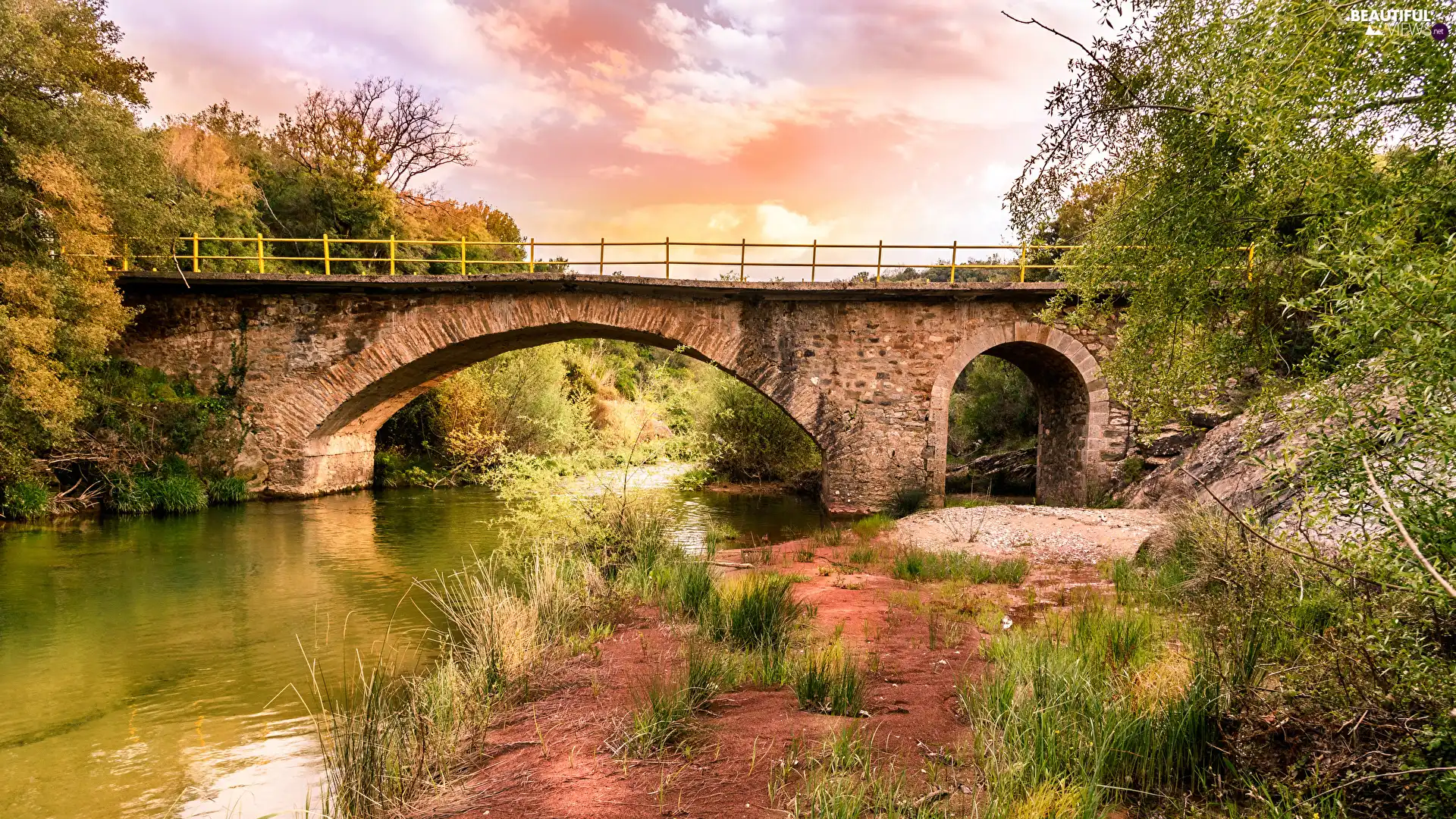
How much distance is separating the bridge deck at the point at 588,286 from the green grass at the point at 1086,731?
10365 millimetres

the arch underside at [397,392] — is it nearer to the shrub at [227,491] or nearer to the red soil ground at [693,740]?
the shrub at [227,491]

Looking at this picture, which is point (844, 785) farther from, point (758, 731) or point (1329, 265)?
point (1329, 265)

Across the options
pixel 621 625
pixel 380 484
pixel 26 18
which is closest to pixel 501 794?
pixel 621 625

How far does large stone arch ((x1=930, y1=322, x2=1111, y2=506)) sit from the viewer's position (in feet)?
44.3

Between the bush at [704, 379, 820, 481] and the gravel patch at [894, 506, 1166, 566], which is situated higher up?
the bush at [704, 379, 820, 481]

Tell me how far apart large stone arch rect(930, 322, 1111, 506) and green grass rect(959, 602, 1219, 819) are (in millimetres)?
10309

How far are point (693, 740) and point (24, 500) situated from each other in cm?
1370

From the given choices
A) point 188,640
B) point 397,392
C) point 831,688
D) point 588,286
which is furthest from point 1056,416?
point 188,640

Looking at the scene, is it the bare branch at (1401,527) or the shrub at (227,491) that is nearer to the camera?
the bare branch at (1401,527)

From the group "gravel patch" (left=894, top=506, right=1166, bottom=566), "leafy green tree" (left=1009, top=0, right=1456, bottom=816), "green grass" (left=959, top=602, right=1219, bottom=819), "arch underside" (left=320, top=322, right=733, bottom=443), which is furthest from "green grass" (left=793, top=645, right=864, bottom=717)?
"arch underside" (left=320, top=322, right=733, bottom=443)

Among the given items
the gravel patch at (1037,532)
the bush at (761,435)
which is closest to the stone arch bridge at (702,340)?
the gravel patch at (1037,532)

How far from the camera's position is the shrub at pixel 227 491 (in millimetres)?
14367

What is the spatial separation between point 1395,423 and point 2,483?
54.7 ft

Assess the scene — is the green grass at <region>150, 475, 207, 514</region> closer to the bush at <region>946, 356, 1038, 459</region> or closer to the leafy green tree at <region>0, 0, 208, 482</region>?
the leafy green tree at <region>0, 0, 208, 482</region>
